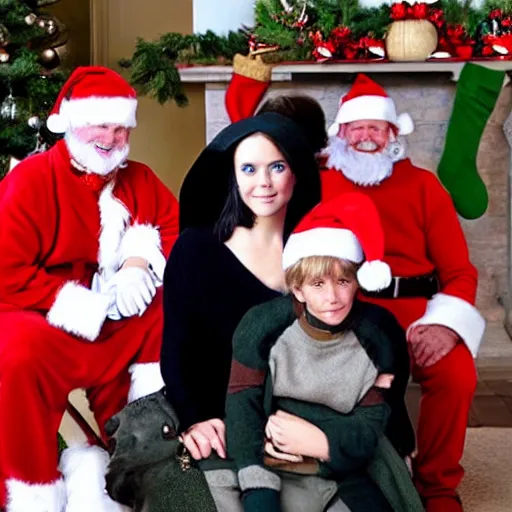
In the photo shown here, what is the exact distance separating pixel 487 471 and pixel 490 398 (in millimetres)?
704

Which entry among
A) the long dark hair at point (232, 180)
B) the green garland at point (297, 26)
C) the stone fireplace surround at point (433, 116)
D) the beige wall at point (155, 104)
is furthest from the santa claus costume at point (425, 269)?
the beige wall at point (155, 104)

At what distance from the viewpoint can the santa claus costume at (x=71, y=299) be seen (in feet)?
6.45

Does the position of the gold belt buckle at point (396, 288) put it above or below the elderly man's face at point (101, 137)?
below

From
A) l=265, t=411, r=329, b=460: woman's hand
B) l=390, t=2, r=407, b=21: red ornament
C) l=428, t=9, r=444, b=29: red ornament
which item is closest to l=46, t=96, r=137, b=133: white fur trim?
l=265, t=411, r=329, b=460: woman's hand

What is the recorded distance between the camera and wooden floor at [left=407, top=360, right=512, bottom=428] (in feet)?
9.96

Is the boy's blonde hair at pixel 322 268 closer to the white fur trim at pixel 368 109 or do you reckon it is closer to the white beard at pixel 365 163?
the white beard at pixel 365 163

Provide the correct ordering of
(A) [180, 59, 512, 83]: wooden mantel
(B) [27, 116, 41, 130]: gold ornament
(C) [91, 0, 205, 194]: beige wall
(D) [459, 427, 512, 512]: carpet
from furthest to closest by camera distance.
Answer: (C) [91, 0, 205, 194]: beige wall → (A) [180, 59, 512, 83]: wooden mantel → (B) [27, 116, 41, 130]: gold ornament → (D) [459, 427, 512, 512]: carpet

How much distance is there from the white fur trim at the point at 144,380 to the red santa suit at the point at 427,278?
0.53 metres

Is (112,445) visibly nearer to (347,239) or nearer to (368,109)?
(347,239)

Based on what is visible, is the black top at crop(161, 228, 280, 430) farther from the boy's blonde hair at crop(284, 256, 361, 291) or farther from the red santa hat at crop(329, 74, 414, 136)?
the red santa hat at crop(329, 74, 414, 136)

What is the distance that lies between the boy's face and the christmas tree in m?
1.46

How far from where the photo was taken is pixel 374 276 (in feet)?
5.08

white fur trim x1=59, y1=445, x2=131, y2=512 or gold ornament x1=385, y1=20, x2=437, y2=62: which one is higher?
gold ornament x1=385, y1=20, x2=437, y2=62

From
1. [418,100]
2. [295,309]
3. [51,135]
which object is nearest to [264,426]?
[295,309]
